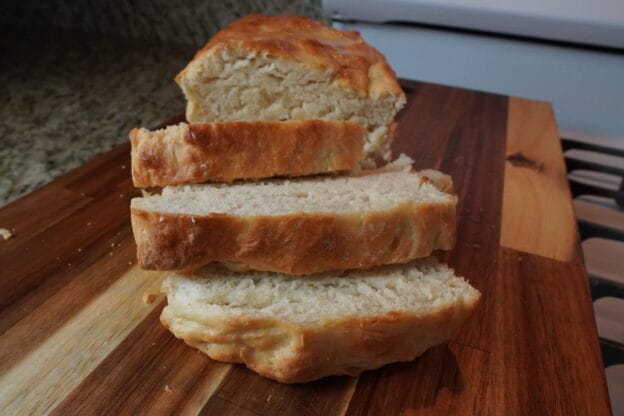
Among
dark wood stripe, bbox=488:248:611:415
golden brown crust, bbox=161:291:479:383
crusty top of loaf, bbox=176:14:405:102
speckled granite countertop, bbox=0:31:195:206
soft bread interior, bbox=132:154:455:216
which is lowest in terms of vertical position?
speckled granite countertop, bbox=0:31:195:206

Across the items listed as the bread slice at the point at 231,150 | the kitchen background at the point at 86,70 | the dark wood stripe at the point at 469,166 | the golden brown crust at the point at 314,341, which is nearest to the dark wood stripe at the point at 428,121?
the dark wood stripe at the point at 469,166

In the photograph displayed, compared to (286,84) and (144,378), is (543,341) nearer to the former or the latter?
(144,378)

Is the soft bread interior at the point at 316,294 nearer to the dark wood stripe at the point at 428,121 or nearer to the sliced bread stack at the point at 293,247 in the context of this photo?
the sliced bread stack at the point at 293,247

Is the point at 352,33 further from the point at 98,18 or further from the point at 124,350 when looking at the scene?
the point at 98,18

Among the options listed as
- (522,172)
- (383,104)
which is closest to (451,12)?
(522,172)

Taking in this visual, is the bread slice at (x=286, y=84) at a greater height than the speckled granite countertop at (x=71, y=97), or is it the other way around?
the bread slice at (x=286, y=84)

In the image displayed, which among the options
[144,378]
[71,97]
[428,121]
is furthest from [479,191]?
[71,97]

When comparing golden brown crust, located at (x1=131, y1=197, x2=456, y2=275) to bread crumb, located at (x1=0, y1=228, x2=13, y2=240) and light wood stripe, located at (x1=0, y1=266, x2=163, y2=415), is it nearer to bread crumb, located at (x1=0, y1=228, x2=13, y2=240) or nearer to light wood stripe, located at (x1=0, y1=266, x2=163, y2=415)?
light wood stripe, located at (x1=0, y1=266, x2=163, y2=415)

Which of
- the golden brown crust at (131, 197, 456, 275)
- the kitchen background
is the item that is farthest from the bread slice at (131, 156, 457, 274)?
the kitchen background
